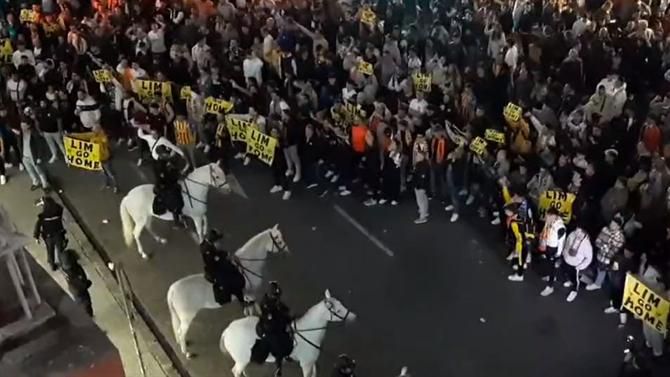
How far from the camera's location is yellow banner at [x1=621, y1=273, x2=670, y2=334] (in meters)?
12.1

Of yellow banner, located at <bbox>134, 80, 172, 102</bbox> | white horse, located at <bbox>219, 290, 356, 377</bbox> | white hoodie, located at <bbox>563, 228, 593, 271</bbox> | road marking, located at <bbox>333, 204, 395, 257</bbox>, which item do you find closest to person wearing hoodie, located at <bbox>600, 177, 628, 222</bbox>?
white hoodie, located at <bbox>563, 228, 593, 271</bbox>

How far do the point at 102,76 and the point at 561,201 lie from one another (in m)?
9.86

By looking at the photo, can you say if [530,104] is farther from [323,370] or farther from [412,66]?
[323,370]

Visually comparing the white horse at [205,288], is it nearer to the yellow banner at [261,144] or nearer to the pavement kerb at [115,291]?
the pavement kerb at [115,291]

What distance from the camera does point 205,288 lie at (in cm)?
1338

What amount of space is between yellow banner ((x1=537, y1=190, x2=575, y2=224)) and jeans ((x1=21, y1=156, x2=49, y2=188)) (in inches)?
383

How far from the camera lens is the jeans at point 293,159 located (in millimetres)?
17189

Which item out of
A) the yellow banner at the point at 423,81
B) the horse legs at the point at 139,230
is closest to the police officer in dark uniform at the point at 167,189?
the horse legs at the point at 139,230

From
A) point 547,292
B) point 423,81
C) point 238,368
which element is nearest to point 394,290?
point 547,292

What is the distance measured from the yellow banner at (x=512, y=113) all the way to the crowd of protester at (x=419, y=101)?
0.03 meters

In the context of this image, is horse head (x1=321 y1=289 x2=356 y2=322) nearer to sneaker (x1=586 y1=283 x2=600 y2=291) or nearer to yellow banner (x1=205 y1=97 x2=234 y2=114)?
sneaker (x1=586 y1=283 x2=600 y2=291)

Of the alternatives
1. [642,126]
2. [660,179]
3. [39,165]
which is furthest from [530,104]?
[39,165]

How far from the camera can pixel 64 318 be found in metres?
10.2

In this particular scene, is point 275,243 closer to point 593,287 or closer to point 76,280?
point 76,280
